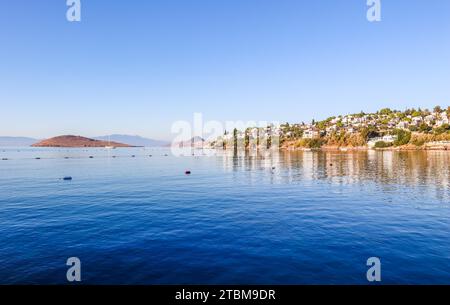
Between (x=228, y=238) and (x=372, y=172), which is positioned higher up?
(x=372, y=172)

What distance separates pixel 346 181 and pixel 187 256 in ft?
167

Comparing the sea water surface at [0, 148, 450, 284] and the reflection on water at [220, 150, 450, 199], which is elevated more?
the reflection on water at [220, 150, 450, 199]

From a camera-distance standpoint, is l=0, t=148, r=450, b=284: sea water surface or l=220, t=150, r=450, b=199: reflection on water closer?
l=0, t=148, r=450, b=284: sea water surface

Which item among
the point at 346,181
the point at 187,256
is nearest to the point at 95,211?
the point at 187,256

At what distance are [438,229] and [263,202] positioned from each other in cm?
2077

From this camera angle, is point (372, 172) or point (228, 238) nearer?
point (228, 238)

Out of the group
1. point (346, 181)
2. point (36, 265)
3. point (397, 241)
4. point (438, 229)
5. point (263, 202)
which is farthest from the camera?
point (346, 181)

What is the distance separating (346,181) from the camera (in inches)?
2420

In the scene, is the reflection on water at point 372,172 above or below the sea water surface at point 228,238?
above

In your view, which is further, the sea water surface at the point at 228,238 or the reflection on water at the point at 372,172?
the reflection on water at the point at 372,172

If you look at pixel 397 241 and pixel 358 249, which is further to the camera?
pixel 397 241
